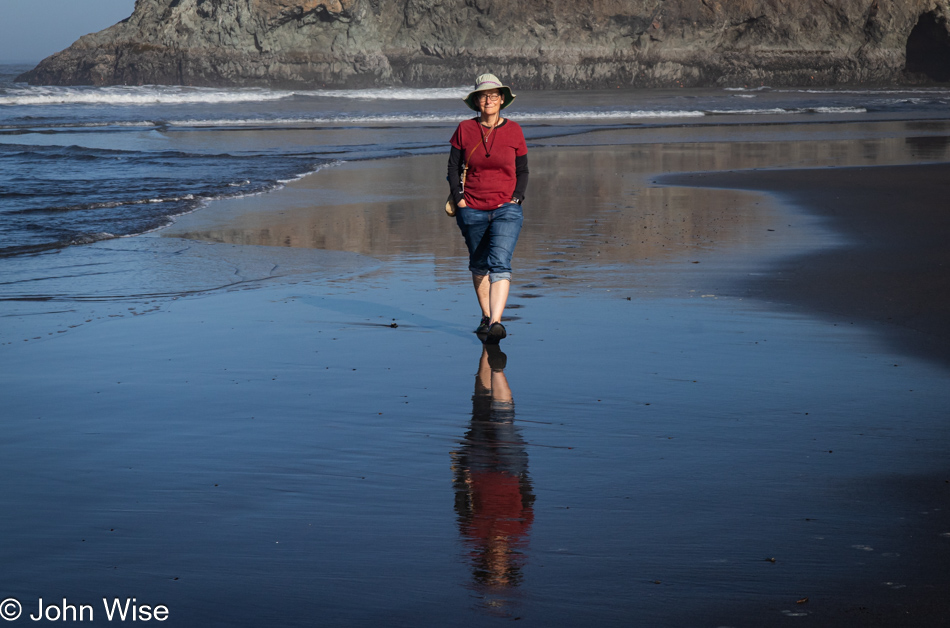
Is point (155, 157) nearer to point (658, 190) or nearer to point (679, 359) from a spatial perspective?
point (658, 190)

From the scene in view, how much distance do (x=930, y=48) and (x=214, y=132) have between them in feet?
155

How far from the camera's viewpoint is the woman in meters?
5.39

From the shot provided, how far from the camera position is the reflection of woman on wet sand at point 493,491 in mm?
2715

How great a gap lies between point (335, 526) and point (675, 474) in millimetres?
1238

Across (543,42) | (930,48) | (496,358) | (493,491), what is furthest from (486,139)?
(930,48)

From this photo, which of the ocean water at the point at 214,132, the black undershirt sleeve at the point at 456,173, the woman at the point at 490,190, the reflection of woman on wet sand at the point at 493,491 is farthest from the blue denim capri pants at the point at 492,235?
the ocean water at the point at 214,132

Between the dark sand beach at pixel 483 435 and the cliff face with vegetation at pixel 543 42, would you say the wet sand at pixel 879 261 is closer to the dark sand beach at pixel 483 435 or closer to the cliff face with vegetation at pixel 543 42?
the dark sand beach at pixel 483 435

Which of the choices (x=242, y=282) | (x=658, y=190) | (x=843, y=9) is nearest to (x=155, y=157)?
(x=658, y=190)

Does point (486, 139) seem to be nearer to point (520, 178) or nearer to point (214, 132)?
point (520, 178)

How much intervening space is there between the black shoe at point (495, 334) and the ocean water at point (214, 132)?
514cm

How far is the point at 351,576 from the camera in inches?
103

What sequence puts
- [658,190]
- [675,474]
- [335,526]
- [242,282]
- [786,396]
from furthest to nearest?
[658,190] → [242,282] → [786,396] → [675,474] → [335,526]

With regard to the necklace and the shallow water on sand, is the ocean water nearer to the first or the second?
the shallow water on sand

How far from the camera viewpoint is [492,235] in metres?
5.56
